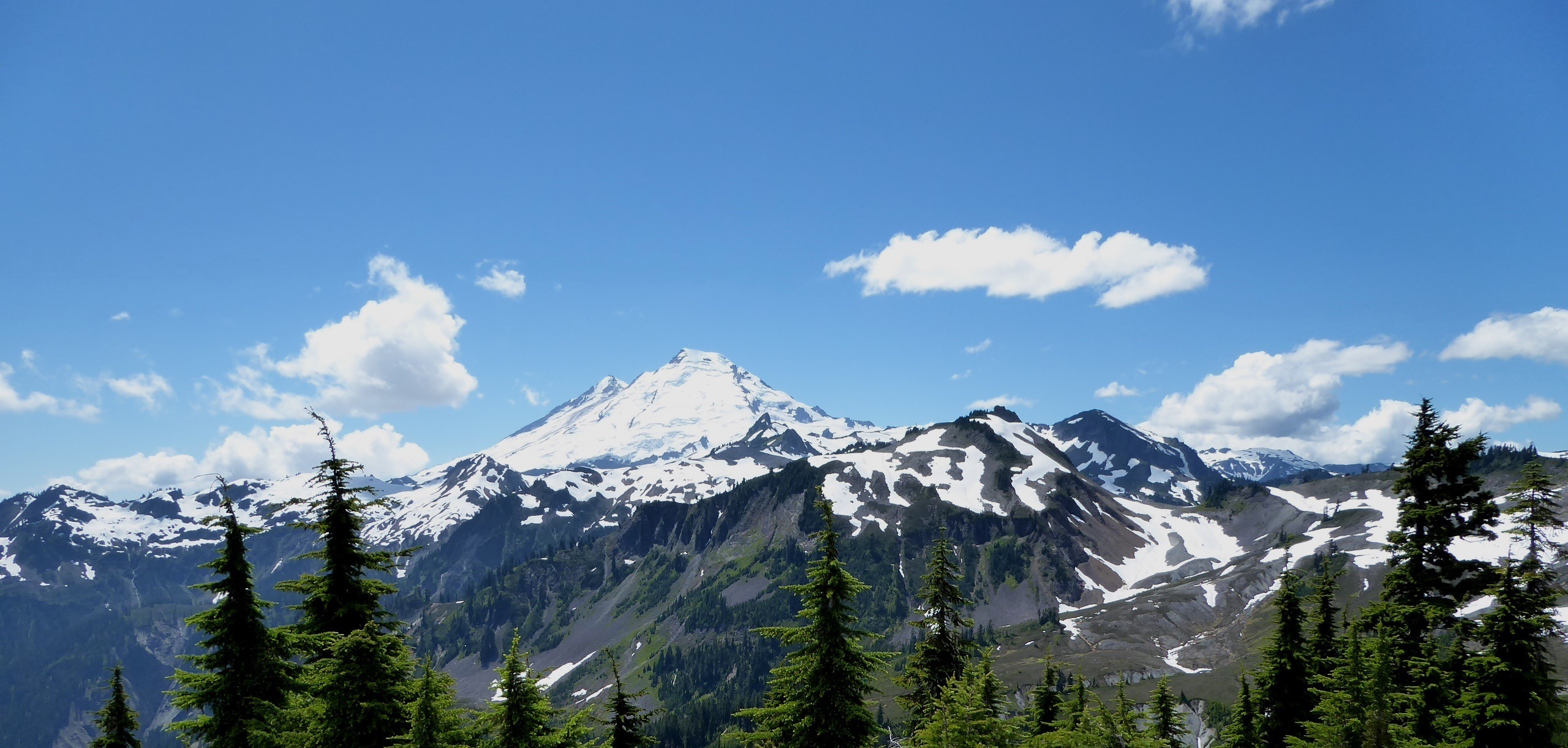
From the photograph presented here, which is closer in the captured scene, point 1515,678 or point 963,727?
point 963,727

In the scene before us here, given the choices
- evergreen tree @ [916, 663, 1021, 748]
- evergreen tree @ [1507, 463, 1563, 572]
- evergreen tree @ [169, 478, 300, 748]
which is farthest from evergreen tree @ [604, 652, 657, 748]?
evergreen tree @ [1507, 463, 1563, 572]

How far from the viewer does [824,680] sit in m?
21.5

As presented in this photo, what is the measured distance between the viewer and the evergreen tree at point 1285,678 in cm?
3534

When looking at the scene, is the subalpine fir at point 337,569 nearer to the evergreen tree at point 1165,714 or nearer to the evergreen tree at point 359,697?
the evergreen tree at point 359,697

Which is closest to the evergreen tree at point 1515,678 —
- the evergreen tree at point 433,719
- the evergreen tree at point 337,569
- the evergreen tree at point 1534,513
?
the evergreen tree at point 1534,513

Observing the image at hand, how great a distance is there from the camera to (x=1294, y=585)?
1474 inches

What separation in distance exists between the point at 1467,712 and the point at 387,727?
104ft

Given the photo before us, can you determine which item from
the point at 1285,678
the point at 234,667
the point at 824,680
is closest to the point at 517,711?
Result: the point at 824,680

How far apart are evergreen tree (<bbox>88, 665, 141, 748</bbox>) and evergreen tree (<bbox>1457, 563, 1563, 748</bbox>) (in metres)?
49.4

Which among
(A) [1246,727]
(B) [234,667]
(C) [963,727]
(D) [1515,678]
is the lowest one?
(A) [1246,727]

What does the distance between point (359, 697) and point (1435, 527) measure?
33.2 meters

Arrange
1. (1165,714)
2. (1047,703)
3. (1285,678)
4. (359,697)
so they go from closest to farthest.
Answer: (359,697) < (1285,678) < (1165,714) < (1047,703)

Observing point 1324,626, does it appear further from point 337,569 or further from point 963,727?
point 337,569

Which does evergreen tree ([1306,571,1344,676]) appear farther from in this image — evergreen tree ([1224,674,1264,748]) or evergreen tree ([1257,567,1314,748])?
evergreen tree ([1224,674,1264,748])
